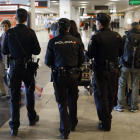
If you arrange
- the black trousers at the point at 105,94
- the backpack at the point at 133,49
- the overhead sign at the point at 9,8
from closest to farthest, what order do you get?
the black trousers at the point at 105,94
the backpack at the point at 133,49
the overhead sign at the point at 9,8

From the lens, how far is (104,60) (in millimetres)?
3930

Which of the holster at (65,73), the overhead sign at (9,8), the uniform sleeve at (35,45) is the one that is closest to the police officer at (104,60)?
the holster at (65,73)

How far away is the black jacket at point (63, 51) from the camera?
11.8ft

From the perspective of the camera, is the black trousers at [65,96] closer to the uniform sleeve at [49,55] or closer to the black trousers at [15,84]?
the uniform sleeve at [49,55]

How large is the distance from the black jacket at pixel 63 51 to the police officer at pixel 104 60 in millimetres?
348

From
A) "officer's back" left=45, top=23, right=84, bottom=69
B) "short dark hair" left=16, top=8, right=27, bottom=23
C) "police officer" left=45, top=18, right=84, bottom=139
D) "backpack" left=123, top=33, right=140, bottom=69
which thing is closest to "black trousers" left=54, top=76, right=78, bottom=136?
"police officer" left=45, top=18, right=84, bottom=139

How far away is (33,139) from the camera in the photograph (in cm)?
376

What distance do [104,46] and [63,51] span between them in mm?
679

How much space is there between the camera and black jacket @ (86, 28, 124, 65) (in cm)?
388

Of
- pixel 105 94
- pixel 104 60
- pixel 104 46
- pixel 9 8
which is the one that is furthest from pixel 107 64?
pixel 9 8

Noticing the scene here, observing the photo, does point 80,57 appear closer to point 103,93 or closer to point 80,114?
point 103,93

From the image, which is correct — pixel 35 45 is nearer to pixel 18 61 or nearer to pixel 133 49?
pixel 18 61

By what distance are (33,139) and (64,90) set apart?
→ 857mm

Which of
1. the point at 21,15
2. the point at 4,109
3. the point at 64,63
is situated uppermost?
the point at 21,15
